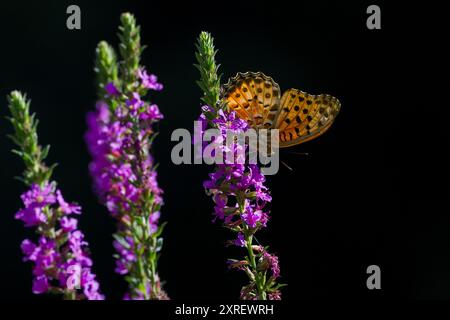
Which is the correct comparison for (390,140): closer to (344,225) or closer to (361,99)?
(361,99)

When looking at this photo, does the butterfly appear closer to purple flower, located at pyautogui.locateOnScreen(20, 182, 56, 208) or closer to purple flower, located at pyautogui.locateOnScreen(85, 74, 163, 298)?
purple flower, located at pyautogui.locateOnScreen(85, 74, 163, 298)

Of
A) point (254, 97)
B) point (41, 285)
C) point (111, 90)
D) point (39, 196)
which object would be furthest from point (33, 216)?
point (254, 97)

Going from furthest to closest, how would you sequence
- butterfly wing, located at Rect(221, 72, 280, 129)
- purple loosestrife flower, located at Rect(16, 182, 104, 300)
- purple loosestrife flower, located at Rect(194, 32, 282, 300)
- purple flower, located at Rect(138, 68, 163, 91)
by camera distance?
1. butterfly wing, located at Rect(221, 72, 280, 129)
2. purple loosestrife flower, located at Rect(194, 32, 282, 300)
3. purple flower, located at Rect(138, 68, 163, 91)
4. purple loosestrife flower, located at Rect(16, 182, 104, 300)

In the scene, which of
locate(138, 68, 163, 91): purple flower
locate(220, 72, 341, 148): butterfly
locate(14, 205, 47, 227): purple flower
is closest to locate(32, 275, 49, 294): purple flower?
locate(14, 205, 47, 227): purple flower

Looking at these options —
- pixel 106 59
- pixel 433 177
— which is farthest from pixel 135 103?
pixel 433 177

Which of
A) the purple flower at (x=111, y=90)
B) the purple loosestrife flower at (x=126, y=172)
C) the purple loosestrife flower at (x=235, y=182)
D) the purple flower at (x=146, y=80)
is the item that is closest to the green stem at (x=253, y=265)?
the purple loosestrife flower at (x=235, y=182)

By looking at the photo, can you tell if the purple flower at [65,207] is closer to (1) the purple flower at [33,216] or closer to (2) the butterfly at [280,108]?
(1) the purple flower at [33,216]
